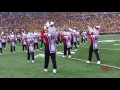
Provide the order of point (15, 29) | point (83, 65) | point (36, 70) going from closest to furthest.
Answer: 1. point (36, 70)
2. point (83, 65)
3. point (15, 29)

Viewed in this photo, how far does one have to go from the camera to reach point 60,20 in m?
74.6

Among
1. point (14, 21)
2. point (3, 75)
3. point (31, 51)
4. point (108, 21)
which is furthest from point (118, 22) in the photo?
point (3, 75)

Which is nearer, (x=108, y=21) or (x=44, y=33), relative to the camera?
(x=44, y=33)

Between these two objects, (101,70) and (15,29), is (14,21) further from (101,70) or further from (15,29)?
(101,70)

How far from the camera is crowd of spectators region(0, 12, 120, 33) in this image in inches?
2827

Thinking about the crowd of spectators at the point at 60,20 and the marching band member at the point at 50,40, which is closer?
the marching band member at the point at 50,40

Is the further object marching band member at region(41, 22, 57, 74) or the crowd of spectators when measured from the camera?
the crowd of spectators

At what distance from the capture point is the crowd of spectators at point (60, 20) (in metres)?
71.8

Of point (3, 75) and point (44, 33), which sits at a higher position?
point (44, 33)

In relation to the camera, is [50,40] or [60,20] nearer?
[50,40]

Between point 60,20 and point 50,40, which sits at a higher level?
point 60,20

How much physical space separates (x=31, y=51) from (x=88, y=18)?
56.3 m

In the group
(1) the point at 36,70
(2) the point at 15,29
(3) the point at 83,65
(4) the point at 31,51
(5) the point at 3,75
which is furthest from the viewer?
(2) the point at 15,29

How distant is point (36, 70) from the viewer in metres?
18.2
